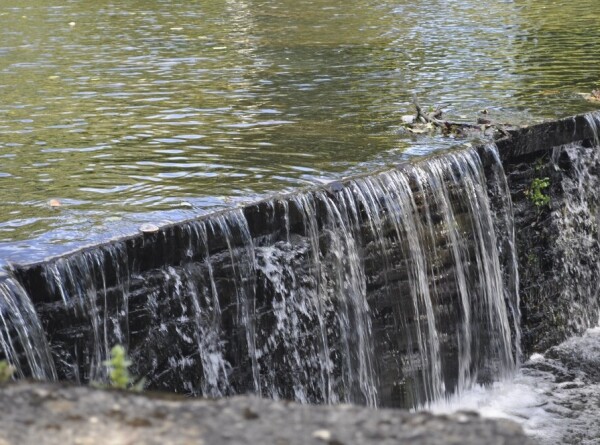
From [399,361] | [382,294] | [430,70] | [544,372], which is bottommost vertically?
[544,372]

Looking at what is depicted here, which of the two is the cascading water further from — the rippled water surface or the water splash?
the water splash

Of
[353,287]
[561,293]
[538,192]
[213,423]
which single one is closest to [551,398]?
[561,293]

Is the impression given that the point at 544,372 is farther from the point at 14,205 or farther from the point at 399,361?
the point at 14,205

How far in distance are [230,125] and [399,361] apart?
8.32ft

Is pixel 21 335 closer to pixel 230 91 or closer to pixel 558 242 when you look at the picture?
pixel 558 242

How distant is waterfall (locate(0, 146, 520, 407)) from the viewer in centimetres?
577

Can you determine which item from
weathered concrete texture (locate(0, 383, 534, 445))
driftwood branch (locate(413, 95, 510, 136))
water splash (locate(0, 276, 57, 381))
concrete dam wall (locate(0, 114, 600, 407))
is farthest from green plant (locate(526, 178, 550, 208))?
weathered concrete texture (locate(0, 383, 534, 445))

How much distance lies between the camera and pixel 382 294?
7414mm

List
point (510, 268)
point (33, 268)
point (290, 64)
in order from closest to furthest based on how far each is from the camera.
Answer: point (33, 268) → point (510, 268) → point (290, 64)

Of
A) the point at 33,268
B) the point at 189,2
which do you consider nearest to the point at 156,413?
the point at 33,268

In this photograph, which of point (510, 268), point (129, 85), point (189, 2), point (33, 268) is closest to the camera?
point (33, 268)

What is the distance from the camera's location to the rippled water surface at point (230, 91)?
A: 7043mm

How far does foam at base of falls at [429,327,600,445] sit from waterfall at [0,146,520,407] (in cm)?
14

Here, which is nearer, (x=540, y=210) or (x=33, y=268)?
(x=33, y=268)
